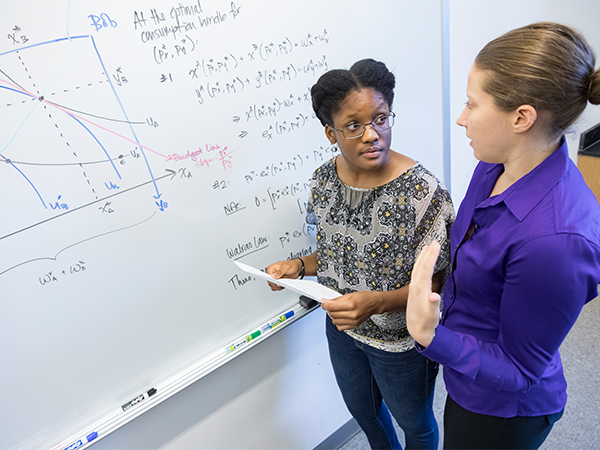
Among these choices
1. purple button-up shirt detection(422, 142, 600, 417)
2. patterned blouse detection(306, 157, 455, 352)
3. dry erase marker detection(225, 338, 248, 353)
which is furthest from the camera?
dry erase marker detection(225, 338, 248, 353)

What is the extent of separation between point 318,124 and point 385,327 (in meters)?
0.66

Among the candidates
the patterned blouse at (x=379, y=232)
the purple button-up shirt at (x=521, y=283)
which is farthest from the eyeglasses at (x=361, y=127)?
the purple button-up shirt at (x=521, y=283)

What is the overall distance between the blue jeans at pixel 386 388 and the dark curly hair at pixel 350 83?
0.70 meters

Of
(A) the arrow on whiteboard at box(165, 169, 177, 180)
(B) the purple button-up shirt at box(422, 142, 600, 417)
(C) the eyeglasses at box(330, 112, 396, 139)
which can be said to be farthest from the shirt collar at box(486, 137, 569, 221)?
(A) the arrow on whiteboard at box(165, 169, 177, 180)

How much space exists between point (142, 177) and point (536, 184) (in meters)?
0.88

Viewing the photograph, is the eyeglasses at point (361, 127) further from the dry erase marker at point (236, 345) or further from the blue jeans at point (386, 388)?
the dry erase marker at point (236, 345)

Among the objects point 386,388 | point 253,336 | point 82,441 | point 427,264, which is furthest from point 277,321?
point 427,264

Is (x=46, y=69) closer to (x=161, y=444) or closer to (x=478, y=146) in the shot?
(x=478, y=146)

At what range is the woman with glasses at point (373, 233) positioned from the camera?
96cm

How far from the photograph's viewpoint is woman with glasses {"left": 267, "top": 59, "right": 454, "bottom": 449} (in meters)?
0.96

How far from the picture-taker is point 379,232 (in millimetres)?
1009

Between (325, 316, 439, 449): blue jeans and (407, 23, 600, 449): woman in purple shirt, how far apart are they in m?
0.27

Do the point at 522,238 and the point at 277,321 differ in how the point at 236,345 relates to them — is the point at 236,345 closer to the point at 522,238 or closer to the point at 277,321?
the point at 277,321

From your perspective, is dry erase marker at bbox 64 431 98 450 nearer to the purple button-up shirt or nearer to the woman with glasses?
the woman with glasses
